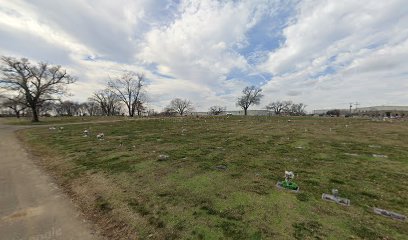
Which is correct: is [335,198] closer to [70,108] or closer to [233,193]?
[233,193]

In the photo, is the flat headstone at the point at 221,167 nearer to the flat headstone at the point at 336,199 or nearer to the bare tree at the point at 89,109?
the flat headstone at the point at 336,199

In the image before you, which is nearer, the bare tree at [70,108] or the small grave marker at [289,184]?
the small grave marker at [289,184]

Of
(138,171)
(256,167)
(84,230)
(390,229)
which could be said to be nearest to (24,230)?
(84,230)

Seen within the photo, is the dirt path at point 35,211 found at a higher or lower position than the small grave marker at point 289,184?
lower

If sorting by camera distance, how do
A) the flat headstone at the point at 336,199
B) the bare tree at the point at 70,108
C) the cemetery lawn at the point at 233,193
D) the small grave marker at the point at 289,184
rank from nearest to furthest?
1. the cemetery lawn at the point at 233,193
2. the flat headstone at the point at 336,199
3. the small grave marker at the point at 289,184
4. the bare tree at the point at 70,108

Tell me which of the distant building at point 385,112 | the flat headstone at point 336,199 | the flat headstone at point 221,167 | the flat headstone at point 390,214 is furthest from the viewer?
the distant building at point 385,112

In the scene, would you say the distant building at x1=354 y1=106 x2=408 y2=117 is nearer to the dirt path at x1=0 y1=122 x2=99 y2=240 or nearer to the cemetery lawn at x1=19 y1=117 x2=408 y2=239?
the cemetery lawn at x1=19 y1=117 x2=408 y2=239

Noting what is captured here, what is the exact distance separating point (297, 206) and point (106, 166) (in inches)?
302

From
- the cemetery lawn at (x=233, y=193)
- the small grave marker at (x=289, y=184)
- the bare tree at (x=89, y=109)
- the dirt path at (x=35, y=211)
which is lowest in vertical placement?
the dirt path at (x=35, y=211)

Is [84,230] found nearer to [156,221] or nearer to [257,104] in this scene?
[156,221]

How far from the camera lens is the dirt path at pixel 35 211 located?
4844mm

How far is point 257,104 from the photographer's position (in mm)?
88688

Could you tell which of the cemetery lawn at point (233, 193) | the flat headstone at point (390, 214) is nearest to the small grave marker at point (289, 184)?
the cemetery lawn at point (233, 193)

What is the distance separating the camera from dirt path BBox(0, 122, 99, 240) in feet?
15.9
